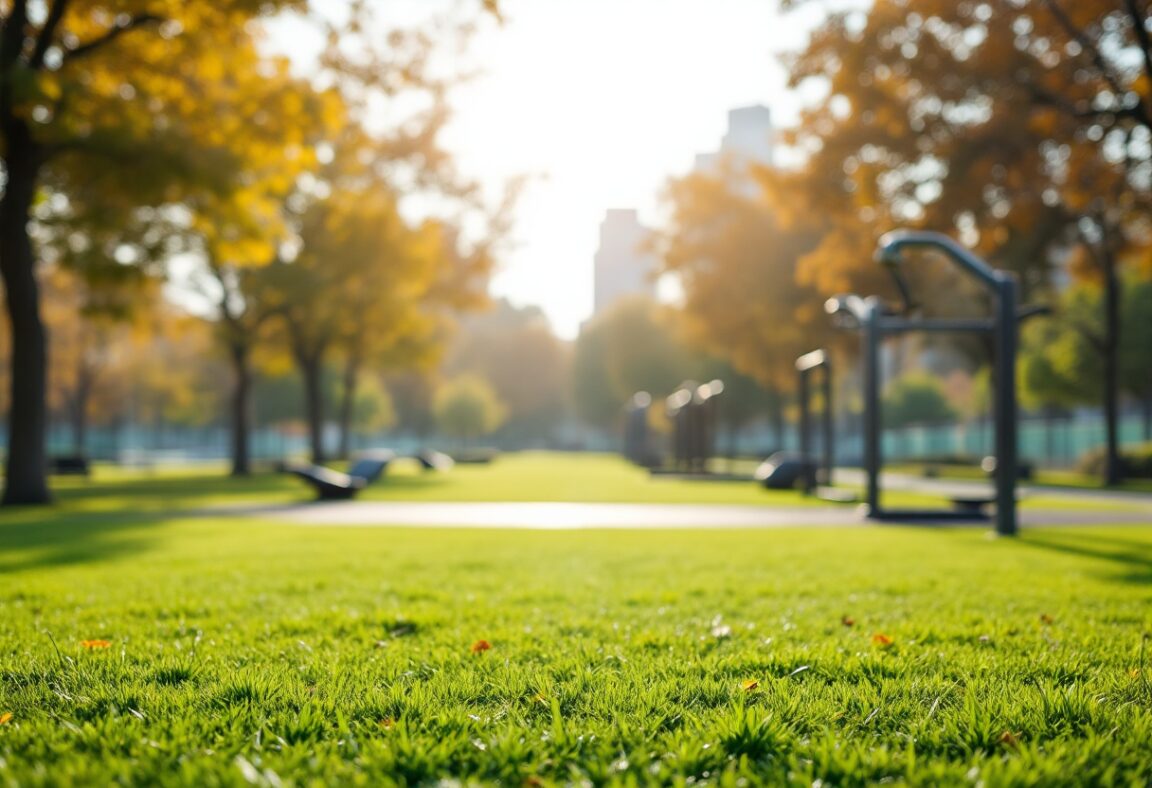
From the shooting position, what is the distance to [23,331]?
1828 cm

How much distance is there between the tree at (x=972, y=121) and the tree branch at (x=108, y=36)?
12.3 metres

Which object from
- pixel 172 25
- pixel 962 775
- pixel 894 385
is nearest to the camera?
pixel 962 775

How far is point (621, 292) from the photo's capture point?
72812 mm

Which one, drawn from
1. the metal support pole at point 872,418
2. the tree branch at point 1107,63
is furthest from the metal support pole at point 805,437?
the tree branch at point 1107,63

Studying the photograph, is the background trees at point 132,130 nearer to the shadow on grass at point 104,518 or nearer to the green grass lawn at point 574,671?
the shadow on grass at point 104,518

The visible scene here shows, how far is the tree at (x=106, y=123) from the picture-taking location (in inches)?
671

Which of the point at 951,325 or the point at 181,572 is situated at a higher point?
the point at 951,325

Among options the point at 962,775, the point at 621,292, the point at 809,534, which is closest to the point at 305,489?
the point at 809,534

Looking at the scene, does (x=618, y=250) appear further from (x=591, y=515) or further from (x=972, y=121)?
(x=591, y=515)

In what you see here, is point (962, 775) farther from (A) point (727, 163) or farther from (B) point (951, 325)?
(A) point (727, 163)

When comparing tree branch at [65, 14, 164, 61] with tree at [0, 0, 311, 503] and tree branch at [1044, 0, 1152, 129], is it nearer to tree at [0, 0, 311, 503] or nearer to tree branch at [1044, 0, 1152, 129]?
tree at [0, 0, 311, 503]

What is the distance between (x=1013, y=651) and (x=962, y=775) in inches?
86.6

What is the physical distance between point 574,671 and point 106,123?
53.6 feet

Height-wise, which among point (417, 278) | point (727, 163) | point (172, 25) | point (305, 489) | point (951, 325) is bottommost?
point (305, 489)
